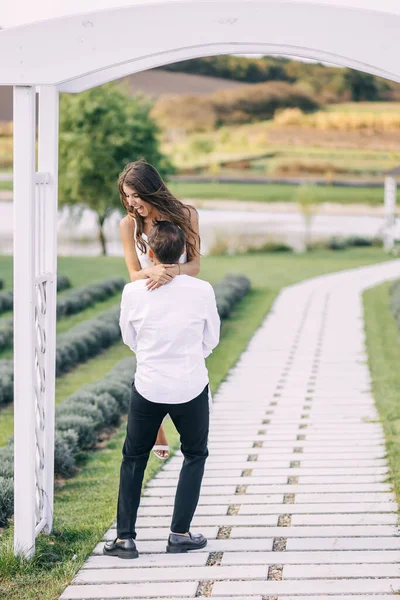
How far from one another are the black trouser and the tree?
26.3m

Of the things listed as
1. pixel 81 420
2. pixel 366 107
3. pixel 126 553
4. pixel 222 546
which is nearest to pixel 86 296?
pixel 81 420

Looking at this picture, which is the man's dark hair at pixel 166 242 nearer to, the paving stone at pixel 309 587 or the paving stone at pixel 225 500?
the paving stone at pixel 309 587

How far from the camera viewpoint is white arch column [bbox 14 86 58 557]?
149 inches

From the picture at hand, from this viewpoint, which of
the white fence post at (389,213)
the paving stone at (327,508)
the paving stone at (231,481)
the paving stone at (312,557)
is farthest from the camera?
the white fence post at (389,213)

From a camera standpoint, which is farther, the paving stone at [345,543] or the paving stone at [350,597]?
the paving stone at [345,543]

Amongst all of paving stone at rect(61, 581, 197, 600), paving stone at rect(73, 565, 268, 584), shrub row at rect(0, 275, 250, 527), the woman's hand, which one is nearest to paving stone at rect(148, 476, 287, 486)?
shrub row at rect(0, 275, 250, 527)

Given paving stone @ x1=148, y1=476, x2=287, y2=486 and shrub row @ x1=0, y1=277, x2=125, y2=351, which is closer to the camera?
paving stone @ x1=148, y1=476, x2=287, y2=486

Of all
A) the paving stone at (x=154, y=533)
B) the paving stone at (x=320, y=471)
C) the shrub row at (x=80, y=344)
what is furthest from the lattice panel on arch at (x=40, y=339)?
the shrub row at (x=80, y=344)

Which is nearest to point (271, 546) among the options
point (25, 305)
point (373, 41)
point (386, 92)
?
point (25, 305)

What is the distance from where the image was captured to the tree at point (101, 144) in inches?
1183

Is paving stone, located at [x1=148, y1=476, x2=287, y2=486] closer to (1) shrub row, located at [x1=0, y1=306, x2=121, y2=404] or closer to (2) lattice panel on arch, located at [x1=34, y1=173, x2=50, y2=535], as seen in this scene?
(2) lattice panel on arch, located at [x1=34, y1=173, x2=50, y2=535]

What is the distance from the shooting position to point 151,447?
392 centimetres

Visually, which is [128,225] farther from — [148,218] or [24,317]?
[24,317]

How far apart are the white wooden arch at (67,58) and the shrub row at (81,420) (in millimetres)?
935
